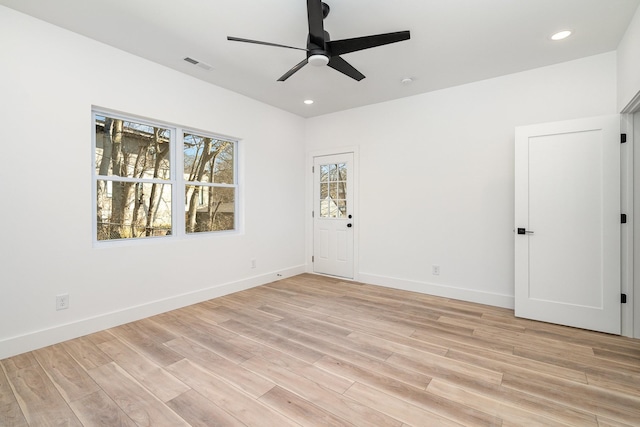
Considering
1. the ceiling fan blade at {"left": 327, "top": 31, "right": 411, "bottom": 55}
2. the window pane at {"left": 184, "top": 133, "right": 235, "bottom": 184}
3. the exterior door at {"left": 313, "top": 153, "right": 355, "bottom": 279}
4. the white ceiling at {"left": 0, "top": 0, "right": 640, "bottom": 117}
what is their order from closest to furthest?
the ceiling fan blade at {"left": 327, "top": 31, "right": 411, "bottom": 55} → the white ceiling at {"left": 0, "top": 0, "right": 640, "bottom": 117} → the window pane at {"left": 184, "top": 133, "right": 235, "bottom": 184} → the exterior door at {"left": 313, "top": 153, "right": 355, "bottom": 279}

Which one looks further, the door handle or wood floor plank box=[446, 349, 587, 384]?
the door handle

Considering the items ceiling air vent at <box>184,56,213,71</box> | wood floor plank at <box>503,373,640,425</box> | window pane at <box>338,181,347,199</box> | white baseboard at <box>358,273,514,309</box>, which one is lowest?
wood floor plank at <box>503,373,640,425</box>

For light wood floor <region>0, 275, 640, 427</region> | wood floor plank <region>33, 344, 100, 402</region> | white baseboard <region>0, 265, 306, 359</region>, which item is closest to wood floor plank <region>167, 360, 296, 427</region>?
light wood floor <region>0, 275, 640, 427</region>

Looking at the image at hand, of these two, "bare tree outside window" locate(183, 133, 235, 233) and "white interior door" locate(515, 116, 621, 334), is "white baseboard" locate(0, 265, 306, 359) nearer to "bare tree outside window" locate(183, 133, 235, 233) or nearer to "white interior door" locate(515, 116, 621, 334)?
"bare tree outside window" locate(183, 133, 235, 233)

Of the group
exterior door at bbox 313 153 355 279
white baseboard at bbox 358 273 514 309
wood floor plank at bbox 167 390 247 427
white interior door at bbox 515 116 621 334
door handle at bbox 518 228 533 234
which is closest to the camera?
wood floor plank at bbox 167 390 247 427

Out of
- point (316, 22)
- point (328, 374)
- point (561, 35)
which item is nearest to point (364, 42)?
point (316, 22)

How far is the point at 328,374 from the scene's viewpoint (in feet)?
6.95

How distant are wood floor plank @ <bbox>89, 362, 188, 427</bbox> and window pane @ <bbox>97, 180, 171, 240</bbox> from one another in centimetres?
144

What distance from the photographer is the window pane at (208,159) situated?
378 centimetres

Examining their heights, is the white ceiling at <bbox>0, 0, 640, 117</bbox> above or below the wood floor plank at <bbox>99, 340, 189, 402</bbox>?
above

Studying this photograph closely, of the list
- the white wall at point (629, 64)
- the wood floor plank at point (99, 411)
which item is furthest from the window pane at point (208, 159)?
the white wall at point (629, 64)

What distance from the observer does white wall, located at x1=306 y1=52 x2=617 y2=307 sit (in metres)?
3.29

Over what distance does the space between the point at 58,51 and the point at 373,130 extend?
12.2 ft

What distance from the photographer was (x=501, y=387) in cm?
196
